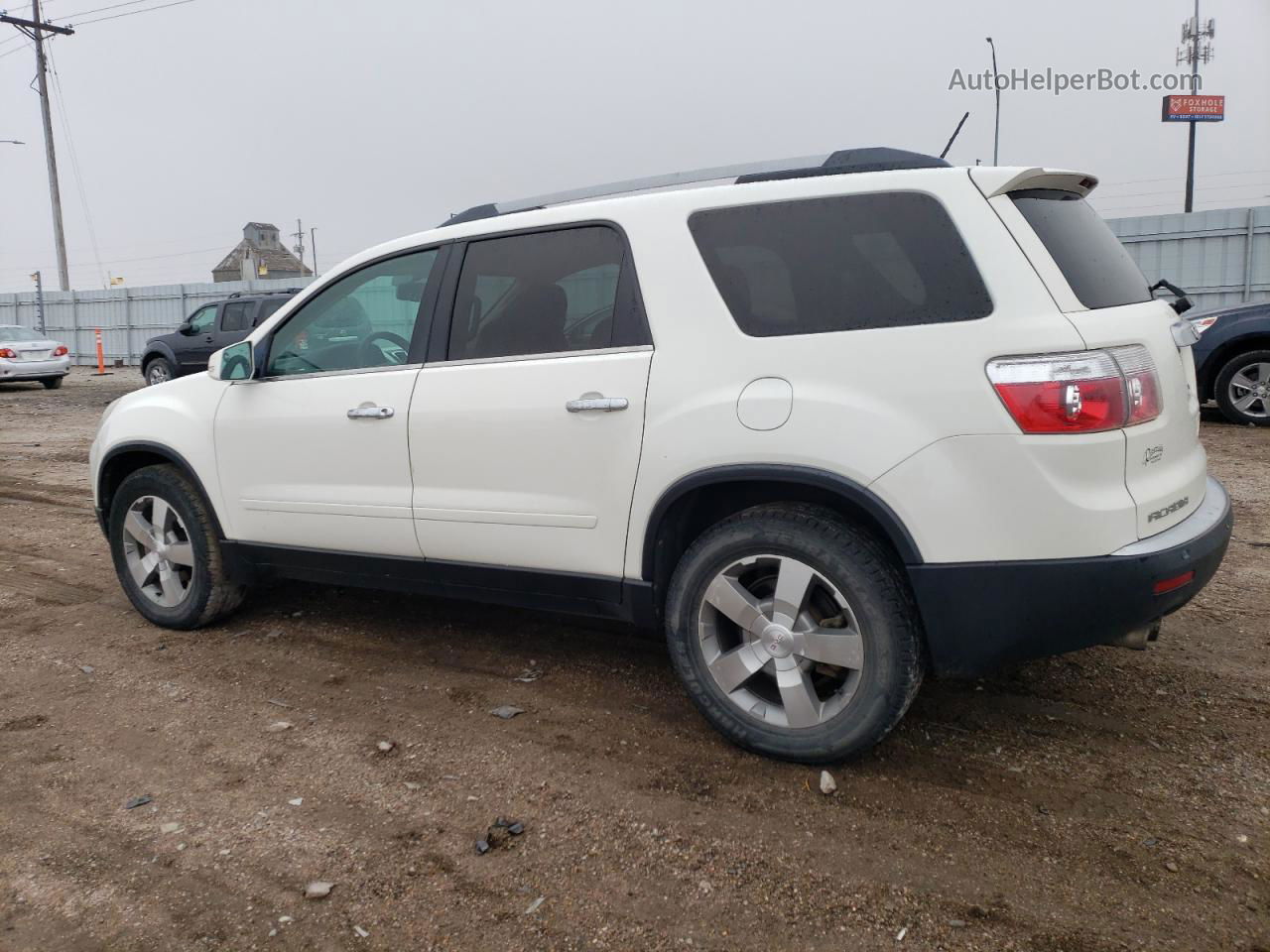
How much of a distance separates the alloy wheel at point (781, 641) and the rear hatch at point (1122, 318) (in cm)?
90

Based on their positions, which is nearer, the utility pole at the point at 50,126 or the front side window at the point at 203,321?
the front side window at the point at 203,321

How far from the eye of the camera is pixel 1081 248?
2.96 meters

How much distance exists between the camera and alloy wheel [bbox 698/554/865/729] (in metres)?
2.95

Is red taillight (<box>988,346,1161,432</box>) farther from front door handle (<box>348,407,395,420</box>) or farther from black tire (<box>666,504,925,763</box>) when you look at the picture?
front door handle (<box>348,407,395,420</box>)

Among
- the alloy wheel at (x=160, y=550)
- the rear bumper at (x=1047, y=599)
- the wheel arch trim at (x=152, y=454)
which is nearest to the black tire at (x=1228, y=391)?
the rear bumper at (x=1047, y=599)

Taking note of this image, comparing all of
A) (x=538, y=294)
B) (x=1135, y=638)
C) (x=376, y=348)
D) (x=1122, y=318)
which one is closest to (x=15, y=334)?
(x=376, y=348)

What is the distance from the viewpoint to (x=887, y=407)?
9.16ft

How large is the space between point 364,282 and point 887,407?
2.40 metres

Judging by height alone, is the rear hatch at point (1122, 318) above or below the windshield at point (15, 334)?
above

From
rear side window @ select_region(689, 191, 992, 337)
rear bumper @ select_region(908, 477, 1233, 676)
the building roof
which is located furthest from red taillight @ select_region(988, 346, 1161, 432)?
the building roof

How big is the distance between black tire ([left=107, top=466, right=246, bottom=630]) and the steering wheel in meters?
1.13

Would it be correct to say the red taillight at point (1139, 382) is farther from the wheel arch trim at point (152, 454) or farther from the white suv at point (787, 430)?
the wheel arch trim at point (152, 454)

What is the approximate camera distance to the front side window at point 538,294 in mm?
3426

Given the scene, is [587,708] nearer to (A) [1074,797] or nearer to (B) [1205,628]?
(A) [1074,797]
